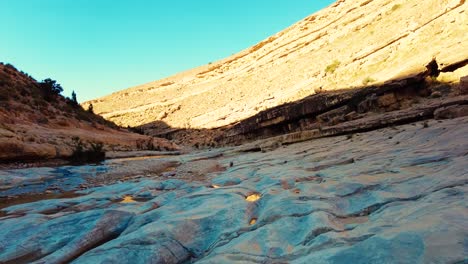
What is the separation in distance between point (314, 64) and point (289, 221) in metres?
29.0

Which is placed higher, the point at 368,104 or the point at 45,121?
the point at 45,121

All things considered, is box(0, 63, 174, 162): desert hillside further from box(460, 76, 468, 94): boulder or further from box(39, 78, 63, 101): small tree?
box(460, 76, 468, 94): boulder

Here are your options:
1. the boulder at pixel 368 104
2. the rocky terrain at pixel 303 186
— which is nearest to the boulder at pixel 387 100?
the rocky terrain at pixel 303 186

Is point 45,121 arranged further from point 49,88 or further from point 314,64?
point 314,64

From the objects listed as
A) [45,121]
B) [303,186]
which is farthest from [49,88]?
[303,186]

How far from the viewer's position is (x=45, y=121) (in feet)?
67.2

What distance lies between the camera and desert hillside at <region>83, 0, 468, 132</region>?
56.0 ft

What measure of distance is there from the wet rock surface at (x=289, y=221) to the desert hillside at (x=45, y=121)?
Result: 8660 mm

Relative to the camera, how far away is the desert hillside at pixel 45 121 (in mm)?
14309

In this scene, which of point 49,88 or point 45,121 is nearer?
point 45,121

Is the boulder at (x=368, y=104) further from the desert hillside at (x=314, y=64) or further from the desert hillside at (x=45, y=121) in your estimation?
the desert hillside at (x=45, y=121)

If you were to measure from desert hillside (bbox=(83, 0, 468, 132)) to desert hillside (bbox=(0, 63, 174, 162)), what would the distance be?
1093 cm

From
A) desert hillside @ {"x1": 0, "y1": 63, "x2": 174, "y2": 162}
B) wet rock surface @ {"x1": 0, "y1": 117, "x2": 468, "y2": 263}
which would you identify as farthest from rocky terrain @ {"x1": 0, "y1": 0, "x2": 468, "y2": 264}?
desert hillside @ {"x1": 0, "y1": 63, "x2": 174, "y2": 162}

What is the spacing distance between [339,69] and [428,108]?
43.0 feet
